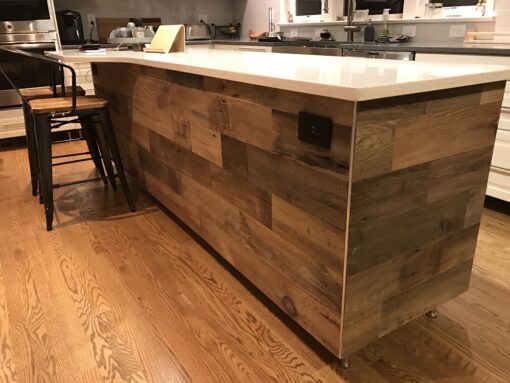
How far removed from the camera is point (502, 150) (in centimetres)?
235

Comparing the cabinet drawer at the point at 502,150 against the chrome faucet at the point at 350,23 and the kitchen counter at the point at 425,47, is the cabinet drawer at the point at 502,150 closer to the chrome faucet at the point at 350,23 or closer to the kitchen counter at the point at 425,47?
the kitchen counter at the point at 425,47

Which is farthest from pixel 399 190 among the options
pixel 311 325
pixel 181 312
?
pixel 181 312

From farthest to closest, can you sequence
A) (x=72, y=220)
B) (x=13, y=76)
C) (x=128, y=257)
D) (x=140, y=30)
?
1. (x=13, y=76)
2. (x=140, y=30)
3. (x=72, y=220)
4. (x=128, y=257)

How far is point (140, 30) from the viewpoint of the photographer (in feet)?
9.16

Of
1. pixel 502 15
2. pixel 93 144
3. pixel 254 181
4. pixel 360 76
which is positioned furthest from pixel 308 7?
pixel 360 76

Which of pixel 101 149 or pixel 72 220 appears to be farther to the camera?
pixel 101 149

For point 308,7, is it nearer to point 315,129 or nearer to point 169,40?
point 169,40

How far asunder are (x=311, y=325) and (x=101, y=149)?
82.1 inches

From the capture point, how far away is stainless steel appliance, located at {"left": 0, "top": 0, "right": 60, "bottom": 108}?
373cm

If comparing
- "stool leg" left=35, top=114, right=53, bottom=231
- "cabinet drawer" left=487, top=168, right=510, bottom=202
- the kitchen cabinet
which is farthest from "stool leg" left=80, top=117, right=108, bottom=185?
"cabinet drawer" left=487, top=168, right=510, bottom=202

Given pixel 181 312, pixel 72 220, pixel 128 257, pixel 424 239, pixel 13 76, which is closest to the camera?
pixel 424 239

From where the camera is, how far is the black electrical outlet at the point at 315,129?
1088 millimetres

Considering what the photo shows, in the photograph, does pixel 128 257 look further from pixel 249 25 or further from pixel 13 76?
pixel 249 25

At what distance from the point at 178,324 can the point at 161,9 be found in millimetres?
4319
